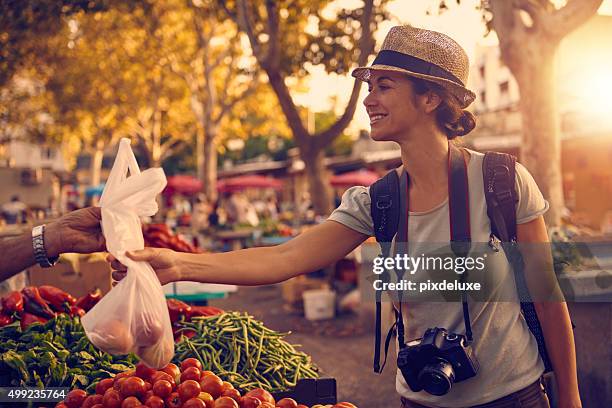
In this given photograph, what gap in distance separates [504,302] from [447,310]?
211 mm

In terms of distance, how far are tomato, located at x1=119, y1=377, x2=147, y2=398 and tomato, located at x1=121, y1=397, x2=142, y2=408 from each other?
7 centimetres

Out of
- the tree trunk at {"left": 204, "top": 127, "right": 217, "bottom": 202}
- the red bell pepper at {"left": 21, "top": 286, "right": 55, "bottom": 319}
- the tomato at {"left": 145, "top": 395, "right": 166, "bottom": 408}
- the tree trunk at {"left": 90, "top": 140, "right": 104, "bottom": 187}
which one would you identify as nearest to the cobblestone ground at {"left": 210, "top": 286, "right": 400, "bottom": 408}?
the red bell pepper at {"left": 21, "top": 286, "right": 55, "bottom": 319}

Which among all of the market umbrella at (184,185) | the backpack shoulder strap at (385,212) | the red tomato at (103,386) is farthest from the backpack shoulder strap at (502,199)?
the market umbrella at (184,185)

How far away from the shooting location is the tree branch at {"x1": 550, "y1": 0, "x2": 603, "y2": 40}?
24.9 feet

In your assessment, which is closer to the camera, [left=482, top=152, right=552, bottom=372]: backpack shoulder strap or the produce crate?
[left=482, top=152, right=552, bottom=372]: backpack shoulder strap

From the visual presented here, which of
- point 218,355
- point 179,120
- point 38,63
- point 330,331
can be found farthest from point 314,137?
point 179,120

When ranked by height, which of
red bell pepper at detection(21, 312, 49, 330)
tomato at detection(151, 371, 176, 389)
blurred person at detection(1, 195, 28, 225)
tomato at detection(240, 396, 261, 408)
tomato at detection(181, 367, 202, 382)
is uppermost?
blurred person at detection(1, 195, 28, 225)

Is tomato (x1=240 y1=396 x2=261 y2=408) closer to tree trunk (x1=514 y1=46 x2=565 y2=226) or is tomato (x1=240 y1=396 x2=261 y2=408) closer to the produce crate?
the produce crate

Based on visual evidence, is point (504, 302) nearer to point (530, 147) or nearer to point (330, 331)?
point (530, 147)

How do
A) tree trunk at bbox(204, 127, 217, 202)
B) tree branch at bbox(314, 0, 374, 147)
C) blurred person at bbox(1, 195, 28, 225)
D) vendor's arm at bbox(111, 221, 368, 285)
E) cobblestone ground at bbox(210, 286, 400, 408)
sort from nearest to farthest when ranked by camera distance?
vendor's arm at bbox(111, 221, 368, 285) → cobblestone ground at bbox(210, 286, 400, 408) → tree branch at bbox(314, 0, 374, 147) → blurred person at bbox(1, 195, 28, 225) → tree trunk at bbox(204, 127, 217, 202)

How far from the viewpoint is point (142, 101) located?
32969 millimetres

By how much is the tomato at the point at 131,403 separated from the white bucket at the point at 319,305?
825 centimetres

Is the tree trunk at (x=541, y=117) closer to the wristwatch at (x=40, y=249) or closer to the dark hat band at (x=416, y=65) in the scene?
the dark hat band at (x=416, y=65)

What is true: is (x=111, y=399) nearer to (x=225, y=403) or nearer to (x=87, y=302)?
(x=225, y=403)
